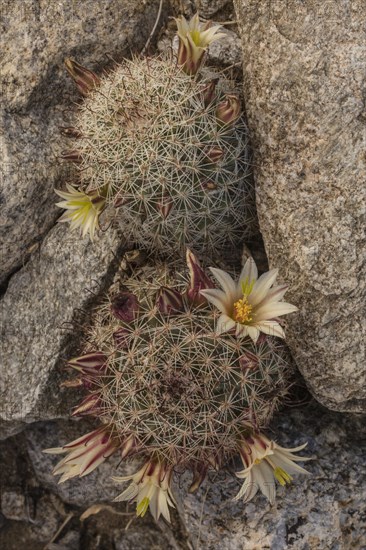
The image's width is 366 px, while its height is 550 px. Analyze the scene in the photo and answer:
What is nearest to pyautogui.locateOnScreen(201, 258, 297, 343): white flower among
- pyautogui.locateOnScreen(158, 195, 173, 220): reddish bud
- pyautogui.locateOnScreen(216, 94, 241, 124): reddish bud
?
pyautogui.locateOnScreen(158, 195, 173, 220): reddish bud

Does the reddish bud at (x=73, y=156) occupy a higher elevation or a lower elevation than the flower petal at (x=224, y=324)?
higher

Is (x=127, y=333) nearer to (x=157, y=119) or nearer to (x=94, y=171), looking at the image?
(x=94, y=171)

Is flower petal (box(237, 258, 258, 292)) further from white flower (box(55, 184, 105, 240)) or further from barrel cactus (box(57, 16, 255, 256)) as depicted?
white flower (box(55, 184, 105, 240))

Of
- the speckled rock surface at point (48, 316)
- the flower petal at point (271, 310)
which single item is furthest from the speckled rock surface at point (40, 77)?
the flower petal at point (271, 310)

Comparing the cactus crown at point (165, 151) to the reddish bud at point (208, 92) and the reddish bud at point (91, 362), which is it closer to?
the reddish bud at point (208, 92)

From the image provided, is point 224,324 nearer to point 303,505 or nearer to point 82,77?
point 303,505

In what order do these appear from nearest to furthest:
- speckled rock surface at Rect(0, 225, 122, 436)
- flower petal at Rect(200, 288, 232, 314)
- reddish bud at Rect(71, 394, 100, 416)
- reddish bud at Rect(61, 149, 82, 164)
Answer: flower petal at Rect(200, 288, 232, 314)
reddish bud at Rect(71, 394, 100, 416)
reddish bud at Rect(61, 149, 82, 164)
speckled rock surface at Rect(0, 225, 122, 436)
